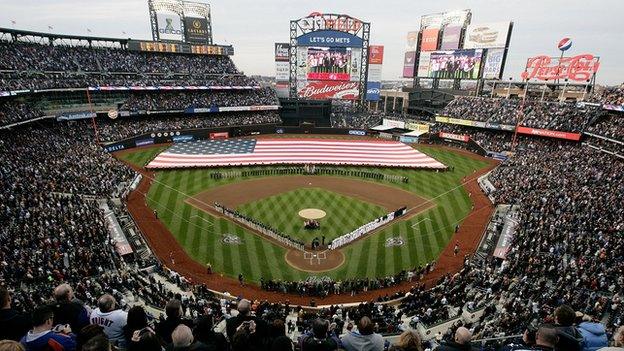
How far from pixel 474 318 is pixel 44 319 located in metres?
17.3

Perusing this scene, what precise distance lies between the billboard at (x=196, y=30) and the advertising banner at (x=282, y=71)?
14930mm

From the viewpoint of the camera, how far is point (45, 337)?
16.1 ft

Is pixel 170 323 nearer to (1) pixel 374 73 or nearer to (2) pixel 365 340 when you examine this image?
(2) pixel 365 340

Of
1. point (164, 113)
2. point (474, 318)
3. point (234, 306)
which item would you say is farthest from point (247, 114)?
point (474, 318)

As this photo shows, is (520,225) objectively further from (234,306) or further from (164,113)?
(164,113)

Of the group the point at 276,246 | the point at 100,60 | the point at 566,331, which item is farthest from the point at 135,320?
the point at 100,60

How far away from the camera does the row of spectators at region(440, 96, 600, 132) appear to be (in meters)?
48.2

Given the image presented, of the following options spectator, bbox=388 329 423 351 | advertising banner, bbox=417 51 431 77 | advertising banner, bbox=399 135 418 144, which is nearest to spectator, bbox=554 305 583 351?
spectator, bbox=388 329 423 351

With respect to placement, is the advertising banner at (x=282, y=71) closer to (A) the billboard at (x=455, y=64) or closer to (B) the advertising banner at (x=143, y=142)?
(A) the billboard at (x=455, y=64)

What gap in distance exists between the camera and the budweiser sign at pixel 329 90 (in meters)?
66.9

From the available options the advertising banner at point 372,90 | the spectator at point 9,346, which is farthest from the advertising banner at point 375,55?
the spectator at point 9,346

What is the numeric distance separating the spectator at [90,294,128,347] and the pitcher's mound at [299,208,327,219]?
24.9 meters

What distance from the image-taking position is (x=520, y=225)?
26109mm

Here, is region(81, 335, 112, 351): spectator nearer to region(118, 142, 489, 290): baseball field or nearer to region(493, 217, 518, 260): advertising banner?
region(118, 142, 489, 290): baseball field
